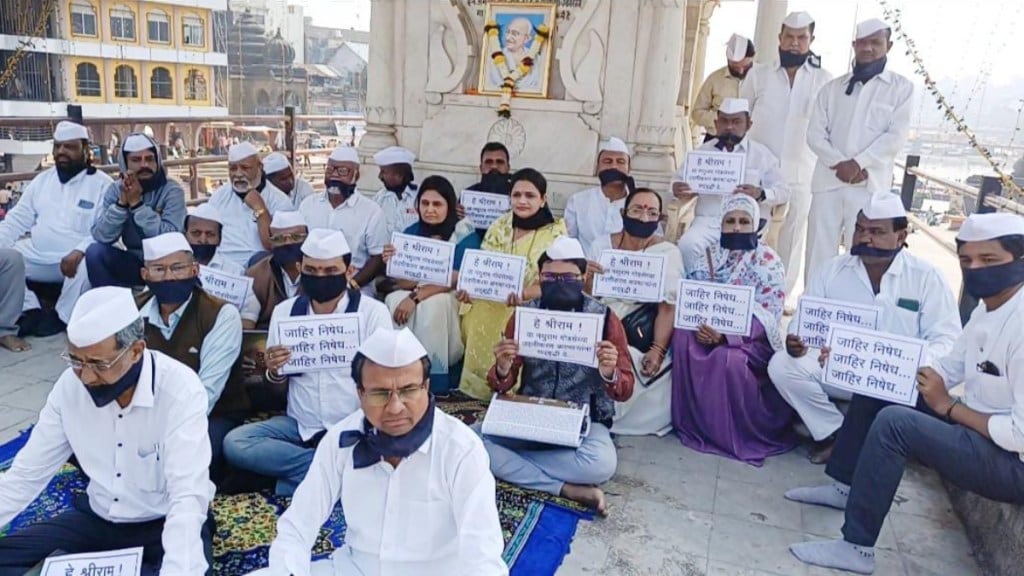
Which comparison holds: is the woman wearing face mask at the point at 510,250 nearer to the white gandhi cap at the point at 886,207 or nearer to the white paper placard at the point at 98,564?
the white gandhi cap at the point at 886,207

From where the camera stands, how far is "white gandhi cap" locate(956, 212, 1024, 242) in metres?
3.01

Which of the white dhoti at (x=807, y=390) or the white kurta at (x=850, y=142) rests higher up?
the white kurta at (x=850, y=142)

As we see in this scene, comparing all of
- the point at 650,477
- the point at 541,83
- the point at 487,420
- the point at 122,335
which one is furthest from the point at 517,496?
the point at 541,83

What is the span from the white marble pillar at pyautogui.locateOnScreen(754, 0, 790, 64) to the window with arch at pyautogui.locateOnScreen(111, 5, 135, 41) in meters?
33.6

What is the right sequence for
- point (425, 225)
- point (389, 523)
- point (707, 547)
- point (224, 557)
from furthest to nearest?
point (425, 225), point (707, 547), point (224, 557), point (389, 523)

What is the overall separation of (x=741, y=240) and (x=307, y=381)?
8.65 feet

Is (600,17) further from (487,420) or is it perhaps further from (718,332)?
(487,420)

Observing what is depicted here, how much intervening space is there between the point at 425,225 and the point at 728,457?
251 cm

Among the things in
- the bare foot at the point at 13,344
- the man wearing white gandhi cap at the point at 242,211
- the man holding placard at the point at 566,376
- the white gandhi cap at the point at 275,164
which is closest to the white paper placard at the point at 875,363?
the man holding placard at the point at 566,376

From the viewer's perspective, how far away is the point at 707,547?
3.39 m

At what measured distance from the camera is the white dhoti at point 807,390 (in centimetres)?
416

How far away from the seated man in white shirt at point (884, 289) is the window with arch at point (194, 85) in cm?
3853

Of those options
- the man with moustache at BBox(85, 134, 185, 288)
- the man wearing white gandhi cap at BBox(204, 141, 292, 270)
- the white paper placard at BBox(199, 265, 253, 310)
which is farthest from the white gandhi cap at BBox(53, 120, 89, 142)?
the white paper placard at BBox(199, 265, 253, 310)

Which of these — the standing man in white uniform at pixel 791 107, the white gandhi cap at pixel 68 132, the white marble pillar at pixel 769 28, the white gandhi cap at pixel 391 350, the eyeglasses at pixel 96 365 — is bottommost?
the eyeglasses at pixel 96 365
